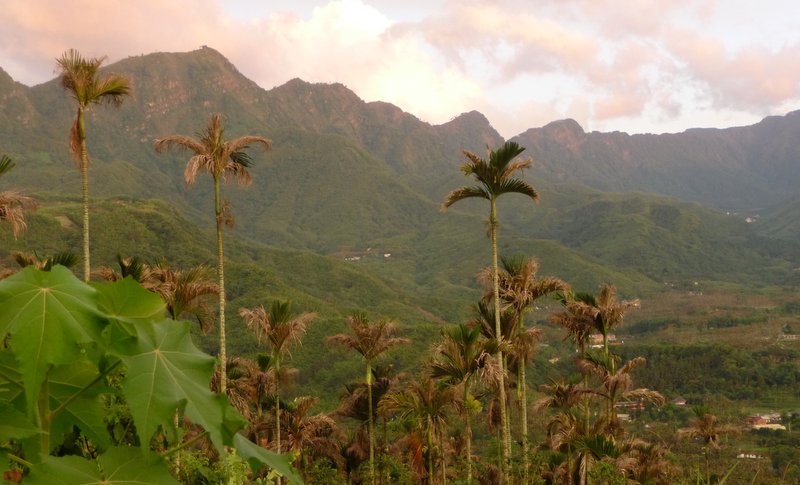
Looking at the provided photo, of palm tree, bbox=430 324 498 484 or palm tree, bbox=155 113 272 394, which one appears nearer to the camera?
palm tree, bbox=155 113 272 394

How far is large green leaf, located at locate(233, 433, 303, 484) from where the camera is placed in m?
1.52

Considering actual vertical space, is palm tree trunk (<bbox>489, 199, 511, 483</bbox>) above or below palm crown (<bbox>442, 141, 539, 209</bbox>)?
below

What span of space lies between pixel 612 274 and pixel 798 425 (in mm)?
110578

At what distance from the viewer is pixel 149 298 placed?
55.5 inches

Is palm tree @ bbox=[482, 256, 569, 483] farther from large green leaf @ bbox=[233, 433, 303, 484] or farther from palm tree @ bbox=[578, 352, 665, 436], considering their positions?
large green leaf @ bbox=[233, 433, 303, 484]

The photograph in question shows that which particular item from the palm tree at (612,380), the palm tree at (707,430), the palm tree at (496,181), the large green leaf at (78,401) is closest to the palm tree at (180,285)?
the palm tree at (496,181)

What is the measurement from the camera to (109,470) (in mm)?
1384

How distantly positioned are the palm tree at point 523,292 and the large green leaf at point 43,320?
11.2 m

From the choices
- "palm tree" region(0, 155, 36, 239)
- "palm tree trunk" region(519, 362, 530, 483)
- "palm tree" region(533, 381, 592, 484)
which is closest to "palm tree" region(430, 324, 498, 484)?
"palm tree trunk" region(519, 362, 530, 483)

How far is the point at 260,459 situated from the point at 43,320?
0.58 meters

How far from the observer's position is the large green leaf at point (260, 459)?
152cm

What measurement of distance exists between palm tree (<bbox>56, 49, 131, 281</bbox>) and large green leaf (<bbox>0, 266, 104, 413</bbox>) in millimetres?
9113

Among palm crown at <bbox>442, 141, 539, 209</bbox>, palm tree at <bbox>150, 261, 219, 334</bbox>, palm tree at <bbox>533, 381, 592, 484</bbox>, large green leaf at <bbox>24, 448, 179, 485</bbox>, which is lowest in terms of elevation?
palm tree at <bbox>533, 381, 592, 484</bbox>

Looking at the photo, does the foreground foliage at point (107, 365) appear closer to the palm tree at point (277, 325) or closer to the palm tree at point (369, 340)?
the palm tree at point (277, 325)
